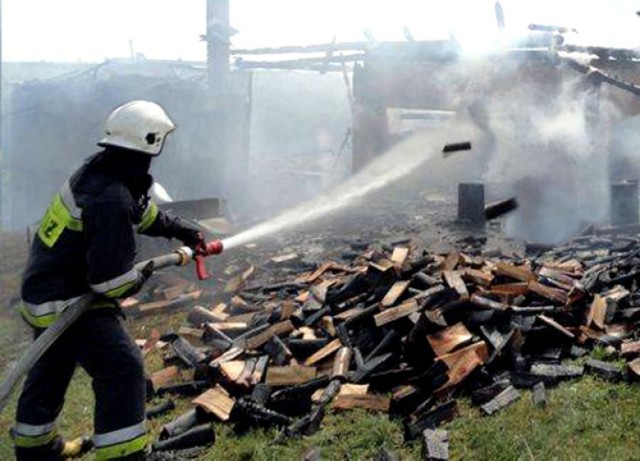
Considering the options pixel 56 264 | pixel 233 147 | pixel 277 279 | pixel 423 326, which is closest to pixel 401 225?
pixel 277 279

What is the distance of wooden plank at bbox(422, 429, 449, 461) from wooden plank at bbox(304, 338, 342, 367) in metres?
1.58

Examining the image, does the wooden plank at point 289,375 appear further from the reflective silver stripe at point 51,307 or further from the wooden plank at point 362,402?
the reflective silver stripe at point 51,307

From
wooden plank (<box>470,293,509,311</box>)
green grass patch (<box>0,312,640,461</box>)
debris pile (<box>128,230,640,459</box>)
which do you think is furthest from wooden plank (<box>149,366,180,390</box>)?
wooden plank (<box>470,293,509,311</box>)

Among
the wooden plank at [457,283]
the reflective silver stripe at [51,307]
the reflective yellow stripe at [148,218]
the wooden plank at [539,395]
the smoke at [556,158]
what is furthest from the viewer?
the smoke at [556,158]

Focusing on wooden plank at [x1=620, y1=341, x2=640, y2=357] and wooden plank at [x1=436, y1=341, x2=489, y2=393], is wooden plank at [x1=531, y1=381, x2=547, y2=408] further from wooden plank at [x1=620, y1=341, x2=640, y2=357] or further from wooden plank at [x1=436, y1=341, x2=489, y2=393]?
wooden plank at [x1=620, y1=341, x2=640, y2=357]

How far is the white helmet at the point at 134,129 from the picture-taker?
382 centimetres

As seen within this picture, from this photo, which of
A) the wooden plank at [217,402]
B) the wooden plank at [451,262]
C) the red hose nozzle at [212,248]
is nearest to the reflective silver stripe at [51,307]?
the red hose nozzle at [212,248]

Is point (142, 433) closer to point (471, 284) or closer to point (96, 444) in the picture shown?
A: point (96, 444)

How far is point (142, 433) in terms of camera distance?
12.3 feet

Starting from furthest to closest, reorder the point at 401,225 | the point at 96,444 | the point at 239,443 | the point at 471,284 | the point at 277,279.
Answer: the point at 401,225
the point at 277,279
the point at 471,284
the point at 239,443
the point at 96,444

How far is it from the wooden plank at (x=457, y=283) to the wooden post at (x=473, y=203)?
556 centimetres

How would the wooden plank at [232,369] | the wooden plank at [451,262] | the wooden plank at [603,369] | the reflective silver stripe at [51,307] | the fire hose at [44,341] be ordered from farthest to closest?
the wooden plank at [451,262], the wooden plank at [232,369], the wooden plank at [603,369], the reflective silver stripe at [51,307], the fire hose at [44,341]

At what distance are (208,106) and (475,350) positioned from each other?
18721mm

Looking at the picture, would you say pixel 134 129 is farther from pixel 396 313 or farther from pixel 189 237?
pixel 396 313
